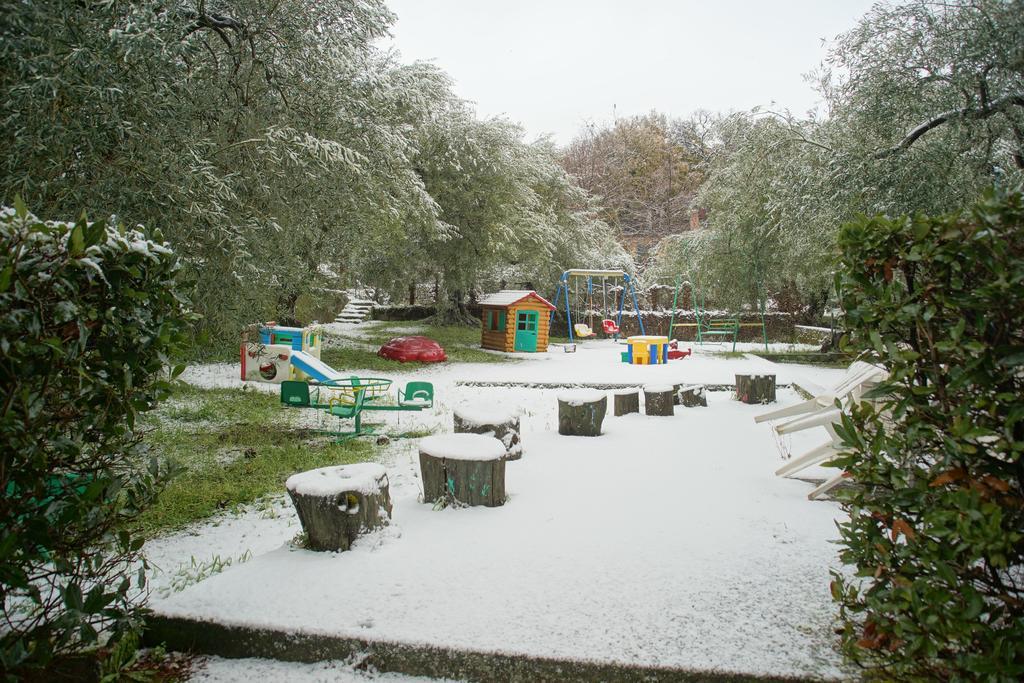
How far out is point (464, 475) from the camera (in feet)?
14.3

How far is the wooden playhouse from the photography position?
56.8ft

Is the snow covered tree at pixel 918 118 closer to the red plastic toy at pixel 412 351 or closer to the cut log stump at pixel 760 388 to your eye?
the cut log stump at pixel 760 388

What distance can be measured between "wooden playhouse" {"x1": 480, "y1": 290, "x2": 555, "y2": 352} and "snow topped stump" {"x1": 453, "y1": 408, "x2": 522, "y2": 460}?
1130 centimetres

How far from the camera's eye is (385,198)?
10.3m

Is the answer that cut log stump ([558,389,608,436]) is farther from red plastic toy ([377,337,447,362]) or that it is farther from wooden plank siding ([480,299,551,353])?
wooden plank siding ([480,299,551,353])

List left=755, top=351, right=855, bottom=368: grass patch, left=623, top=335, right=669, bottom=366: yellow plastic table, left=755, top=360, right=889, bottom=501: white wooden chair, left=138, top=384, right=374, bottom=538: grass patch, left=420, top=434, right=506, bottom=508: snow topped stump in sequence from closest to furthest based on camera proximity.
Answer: left=420, top=434, right=506, bottom=508: snow topped stump < left=755, top=360, right=889, bottom=501: white wooden chair < left=138, top=384, right=374, bottom=538: grass patch < left=623, top=335, right=669, bottom=366: yellow plastic table < left=755, top=351, right=855, bottom=368: grass patch

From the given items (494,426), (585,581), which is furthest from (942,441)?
(494,426)

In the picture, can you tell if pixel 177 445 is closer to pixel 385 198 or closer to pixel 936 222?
pixel 385 198

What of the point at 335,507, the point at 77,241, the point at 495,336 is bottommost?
the point at 335,507

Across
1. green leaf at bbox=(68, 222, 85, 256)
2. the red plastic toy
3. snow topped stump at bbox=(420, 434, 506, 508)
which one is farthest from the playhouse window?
green leaf at bbox=(68, 222, 85, 256)

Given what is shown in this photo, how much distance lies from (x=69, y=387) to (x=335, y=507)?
1.62m

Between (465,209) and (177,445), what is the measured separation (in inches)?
459

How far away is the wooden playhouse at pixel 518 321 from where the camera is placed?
682 inches

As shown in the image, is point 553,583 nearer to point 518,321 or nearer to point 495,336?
point 518,321
